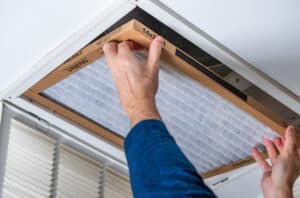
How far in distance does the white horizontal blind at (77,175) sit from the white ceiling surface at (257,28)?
1.86 feet

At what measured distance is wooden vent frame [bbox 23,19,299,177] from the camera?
1.24 metres

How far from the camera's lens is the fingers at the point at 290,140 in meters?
1.38

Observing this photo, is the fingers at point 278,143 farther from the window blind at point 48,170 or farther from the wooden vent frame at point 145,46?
the window blind at point 48,170

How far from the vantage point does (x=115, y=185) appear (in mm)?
1687

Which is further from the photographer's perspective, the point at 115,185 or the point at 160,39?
the point at 115,185

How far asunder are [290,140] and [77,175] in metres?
0.59

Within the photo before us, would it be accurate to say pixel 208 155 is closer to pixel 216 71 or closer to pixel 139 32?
pixel 216 71

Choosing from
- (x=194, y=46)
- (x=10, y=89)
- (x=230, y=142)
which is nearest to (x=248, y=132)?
(x=230, y=142)

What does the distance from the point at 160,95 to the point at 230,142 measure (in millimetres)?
277

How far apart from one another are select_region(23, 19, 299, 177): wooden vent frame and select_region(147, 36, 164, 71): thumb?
→ 2 centimetres

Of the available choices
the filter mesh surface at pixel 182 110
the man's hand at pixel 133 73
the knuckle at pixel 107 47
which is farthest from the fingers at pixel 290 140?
the knuckle at pixel 107 47

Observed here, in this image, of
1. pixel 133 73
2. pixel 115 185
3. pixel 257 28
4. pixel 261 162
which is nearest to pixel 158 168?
pixel 133 73

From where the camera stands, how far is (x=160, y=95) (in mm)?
1424

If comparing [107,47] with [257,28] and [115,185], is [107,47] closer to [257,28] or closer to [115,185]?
[257,28]
